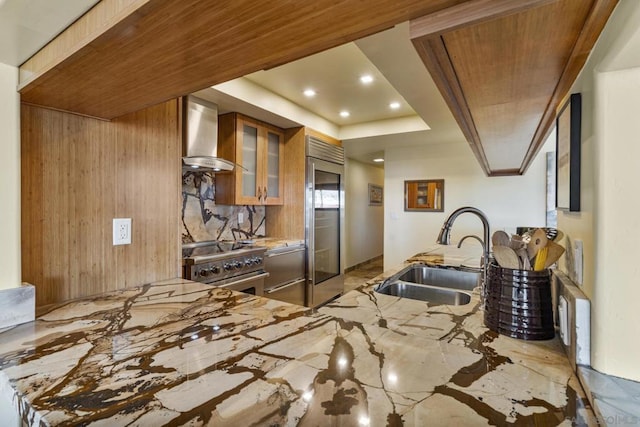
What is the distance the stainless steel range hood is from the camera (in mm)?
2451

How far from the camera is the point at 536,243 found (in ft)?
2.98

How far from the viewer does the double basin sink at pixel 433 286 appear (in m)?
1.56

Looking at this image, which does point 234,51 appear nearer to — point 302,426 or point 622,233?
point 302,426

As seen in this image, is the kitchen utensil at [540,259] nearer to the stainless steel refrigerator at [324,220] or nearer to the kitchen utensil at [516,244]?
the kitchen utensil at [516,244]

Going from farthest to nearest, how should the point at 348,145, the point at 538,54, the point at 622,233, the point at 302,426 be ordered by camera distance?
1. the point at 348,145
2. the point at 538,54
3. the point at 622,233
4. the point at 302,426

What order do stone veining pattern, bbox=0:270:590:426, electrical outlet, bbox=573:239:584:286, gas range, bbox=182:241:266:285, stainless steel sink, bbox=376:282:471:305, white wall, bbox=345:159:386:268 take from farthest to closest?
white wall, bbox=345:159:386:268
gas range, bbox=182:241:266:285
stainless steel sink, bbox=376:282:471:305
electrical outlet, bbox=573:239:584:286
stone veining pattern, bbox=0:270:590:426

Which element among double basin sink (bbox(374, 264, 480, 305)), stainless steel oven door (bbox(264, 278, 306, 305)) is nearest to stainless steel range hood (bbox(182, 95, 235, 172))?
stainless steel oven door (bbox(264, 278, 306, 305))

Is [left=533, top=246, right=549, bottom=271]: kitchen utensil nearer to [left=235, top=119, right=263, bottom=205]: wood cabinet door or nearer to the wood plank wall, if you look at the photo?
the wood plank wall

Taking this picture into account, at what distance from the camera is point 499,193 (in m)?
4.33

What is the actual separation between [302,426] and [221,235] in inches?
113

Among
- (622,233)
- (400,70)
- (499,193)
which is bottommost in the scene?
(622,233)

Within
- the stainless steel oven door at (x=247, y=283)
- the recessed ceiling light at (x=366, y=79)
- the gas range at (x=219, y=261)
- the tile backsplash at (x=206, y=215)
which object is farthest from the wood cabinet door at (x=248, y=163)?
the recessed ceiling light at (x=366, y=79)

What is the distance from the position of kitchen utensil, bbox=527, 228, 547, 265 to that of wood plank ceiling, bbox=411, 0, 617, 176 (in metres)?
0.43

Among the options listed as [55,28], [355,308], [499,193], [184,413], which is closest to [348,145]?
[499,193]
